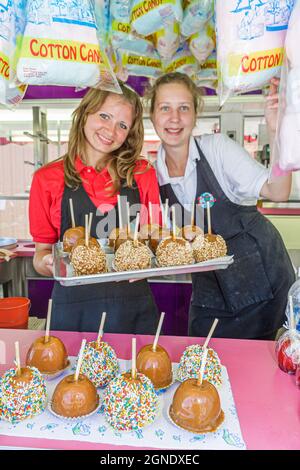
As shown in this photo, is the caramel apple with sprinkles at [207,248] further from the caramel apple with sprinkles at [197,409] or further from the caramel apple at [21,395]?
the caramel apple at [21,395]

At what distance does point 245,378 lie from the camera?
1.15 m

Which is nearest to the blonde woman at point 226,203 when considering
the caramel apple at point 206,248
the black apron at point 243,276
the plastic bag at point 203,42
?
the black apron at point 243,276

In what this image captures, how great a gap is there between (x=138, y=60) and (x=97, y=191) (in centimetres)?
53

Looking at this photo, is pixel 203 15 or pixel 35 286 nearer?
pixel 203 15

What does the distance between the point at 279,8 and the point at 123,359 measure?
98cm

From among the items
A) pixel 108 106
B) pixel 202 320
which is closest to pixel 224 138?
pixel 108 106

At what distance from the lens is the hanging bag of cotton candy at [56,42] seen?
97cm

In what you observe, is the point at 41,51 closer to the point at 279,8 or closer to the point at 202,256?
the point at 279,8

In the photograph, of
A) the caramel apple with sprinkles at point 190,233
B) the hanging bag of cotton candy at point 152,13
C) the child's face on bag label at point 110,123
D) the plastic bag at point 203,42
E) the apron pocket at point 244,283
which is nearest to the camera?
the hanging bag of cotton candy at point 152,13

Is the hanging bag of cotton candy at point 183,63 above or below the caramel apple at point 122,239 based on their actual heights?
above

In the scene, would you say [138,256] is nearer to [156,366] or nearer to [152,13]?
[156,366]

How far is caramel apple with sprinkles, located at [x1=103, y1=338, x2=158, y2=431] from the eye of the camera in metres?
0.91

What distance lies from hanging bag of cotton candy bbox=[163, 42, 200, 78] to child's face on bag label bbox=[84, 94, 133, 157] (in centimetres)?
22

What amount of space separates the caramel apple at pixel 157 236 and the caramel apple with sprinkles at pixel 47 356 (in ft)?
1.82
